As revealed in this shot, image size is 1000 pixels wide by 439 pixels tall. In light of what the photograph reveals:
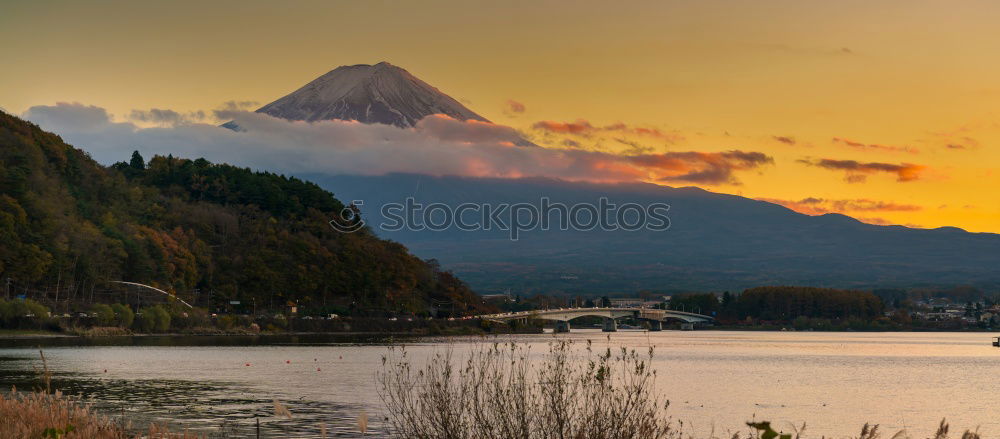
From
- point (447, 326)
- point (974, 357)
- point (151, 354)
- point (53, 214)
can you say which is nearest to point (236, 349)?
point (151, 354)

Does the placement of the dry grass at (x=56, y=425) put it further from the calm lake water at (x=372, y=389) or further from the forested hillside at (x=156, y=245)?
the forested hillside at (x=156, y=245)

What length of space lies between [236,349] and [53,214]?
48.5m

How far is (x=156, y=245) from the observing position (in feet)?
513

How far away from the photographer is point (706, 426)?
39.2 meters

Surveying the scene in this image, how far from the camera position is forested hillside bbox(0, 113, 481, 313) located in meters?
136

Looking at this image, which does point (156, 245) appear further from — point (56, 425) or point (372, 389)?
point (56, 425)

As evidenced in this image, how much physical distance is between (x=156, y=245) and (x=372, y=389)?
11143cm

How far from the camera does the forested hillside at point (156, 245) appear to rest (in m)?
136

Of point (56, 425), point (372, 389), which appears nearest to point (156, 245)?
point (372, 389)

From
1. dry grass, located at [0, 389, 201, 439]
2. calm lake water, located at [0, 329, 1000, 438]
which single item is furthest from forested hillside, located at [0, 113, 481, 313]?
dry grass, located at [0, 389, 201, 439]

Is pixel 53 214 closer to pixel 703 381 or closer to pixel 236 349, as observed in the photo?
pixel 236 349

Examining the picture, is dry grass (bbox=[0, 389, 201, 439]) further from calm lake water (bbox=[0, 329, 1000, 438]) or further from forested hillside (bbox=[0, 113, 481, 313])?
forested hillside (bbox=[0, 113, 481, 313])

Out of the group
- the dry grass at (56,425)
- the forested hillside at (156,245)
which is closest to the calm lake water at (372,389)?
the dry grass at (56,425)

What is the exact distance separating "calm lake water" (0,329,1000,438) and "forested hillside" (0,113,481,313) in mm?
47710
